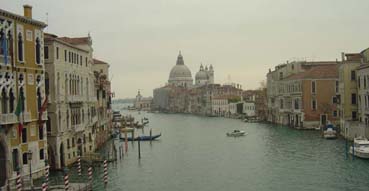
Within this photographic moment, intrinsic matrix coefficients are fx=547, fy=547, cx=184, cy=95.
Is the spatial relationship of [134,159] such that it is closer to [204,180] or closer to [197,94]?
[204,180]

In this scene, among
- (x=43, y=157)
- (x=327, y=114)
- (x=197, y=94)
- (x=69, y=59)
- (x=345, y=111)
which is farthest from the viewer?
(x=197, y=94)

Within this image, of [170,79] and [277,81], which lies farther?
[170,79]

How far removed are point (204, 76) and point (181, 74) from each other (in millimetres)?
9402

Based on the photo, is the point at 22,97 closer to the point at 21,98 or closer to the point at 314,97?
the point at 21,98

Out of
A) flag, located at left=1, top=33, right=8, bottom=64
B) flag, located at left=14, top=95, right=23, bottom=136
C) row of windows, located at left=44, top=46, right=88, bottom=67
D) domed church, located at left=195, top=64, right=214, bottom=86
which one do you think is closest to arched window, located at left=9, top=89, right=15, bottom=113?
flag, located at left=14, top=95, right=23, bottom=136

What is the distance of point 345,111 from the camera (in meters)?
30.1

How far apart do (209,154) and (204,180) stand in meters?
7.52

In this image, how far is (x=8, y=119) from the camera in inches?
592

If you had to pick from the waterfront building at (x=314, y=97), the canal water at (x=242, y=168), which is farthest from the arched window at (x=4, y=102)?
the waterfront building at (x=314, y=97)

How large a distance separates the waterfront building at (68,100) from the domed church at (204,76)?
331ft

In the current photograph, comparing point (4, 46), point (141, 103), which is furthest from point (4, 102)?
point (141, 103)

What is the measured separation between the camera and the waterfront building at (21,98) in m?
15.1

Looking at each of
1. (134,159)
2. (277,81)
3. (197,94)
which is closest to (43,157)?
(134,159)

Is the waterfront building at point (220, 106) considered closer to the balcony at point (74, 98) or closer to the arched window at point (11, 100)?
the balcony at point (74, 98)
